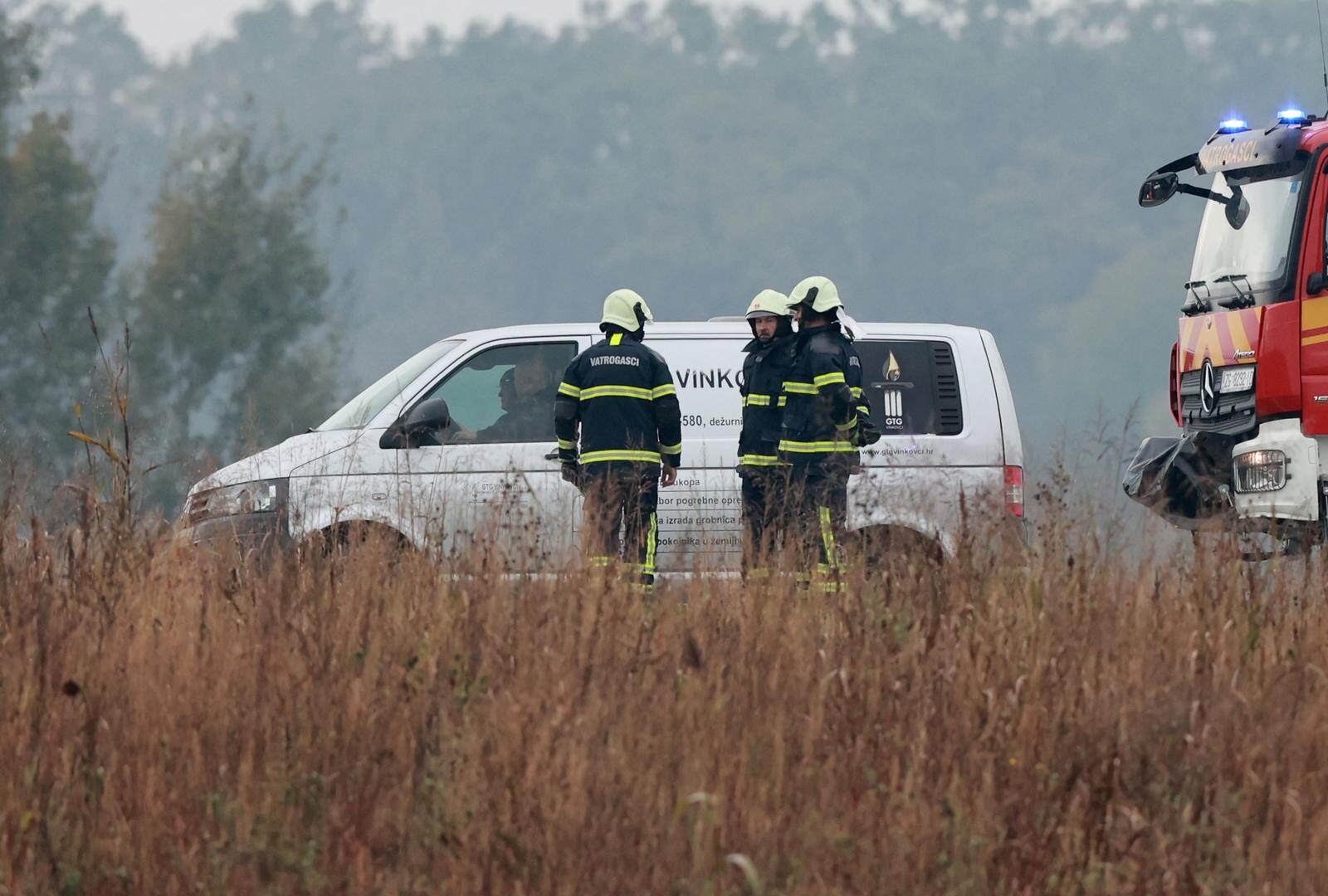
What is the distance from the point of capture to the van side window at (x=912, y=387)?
1044cm

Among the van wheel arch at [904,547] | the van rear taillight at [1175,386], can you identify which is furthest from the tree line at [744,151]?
the van wheel arch at [904,547]

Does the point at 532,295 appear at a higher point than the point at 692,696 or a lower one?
higher

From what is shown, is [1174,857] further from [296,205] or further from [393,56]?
[393,56]

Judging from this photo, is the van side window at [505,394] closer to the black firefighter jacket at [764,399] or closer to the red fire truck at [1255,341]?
the black firefighter jacket at [764,399]

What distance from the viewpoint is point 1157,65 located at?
113m

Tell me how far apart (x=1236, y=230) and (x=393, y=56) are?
12518 centimetres

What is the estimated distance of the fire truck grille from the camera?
9344mm

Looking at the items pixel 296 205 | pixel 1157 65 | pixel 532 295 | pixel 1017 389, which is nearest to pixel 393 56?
pixel 532 295

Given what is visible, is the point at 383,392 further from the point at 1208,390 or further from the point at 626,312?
the point at 1208,390

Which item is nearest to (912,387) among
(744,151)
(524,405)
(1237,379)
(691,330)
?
(691,330)

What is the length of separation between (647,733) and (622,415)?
4.35 meters

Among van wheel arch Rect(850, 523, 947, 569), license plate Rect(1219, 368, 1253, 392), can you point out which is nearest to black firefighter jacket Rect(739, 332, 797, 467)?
van wheel arch Rect(850, 523, 947, 569)

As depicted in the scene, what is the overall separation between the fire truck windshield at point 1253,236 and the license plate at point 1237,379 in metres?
0.45

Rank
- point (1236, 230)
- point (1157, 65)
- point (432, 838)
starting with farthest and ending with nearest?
point (1157, 65) < point (1236, 230) < point (432, 838)
